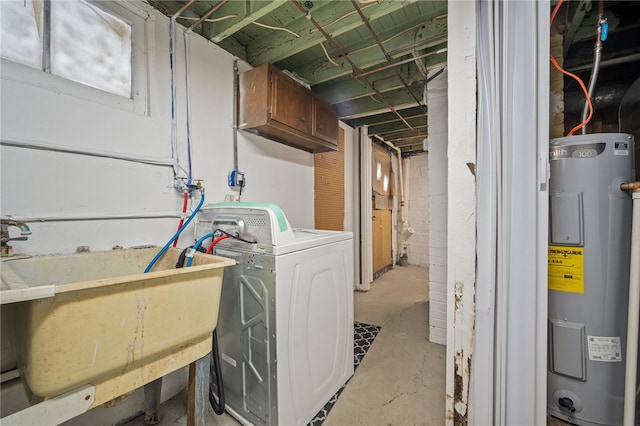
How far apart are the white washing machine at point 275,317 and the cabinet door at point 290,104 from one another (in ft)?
2.98

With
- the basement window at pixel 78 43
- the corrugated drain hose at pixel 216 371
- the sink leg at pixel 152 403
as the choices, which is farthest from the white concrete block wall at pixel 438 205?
the basement window at pixel 78 43

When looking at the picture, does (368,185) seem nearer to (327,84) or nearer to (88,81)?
(327,84)

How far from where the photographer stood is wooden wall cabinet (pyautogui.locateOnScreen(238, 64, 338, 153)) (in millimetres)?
1843

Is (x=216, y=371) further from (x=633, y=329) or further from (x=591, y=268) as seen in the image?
(x=591, y=268)

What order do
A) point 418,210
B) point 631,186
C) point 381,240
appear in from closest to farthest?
point 631,186, point 381,240, point 418,210

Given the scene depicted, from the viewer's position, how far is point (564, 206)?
1.17 meters

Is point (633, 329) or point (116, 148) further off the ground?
point (116, 148)

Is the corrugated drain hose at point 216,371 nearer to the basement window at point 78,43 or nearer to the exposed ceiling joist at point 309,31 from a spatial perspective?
the basement window at point 78,43

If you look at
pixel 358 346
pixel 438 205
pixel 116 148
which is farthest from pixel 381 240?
pixel 116 148

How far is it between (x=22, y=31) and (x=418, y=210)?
5.51 m

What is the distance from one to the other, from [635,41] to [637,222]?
1.51 m

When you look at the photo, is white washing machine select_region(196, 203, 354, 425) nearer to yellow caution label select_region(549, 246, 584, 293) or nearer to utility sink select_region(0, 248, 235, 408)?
utility sink select_region(0, 248, 235, 408)

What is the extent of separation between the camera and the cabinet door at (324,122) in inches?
91.8

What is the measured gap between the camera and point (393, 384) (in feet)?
5.54
